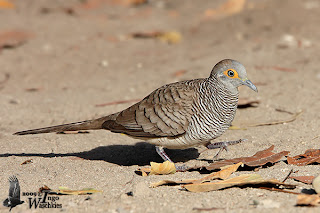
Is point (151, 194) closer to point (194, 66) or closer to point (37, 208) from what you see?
point (37, 208)

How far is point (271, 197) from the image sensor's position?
3.61 metres

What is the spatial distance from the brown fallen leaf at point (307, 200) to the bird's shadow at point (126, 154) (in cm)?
Result: 202

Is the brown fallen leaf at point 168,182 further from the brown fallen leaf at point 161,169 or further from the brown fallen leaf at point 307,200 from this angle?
the brown fallen leaf at point 307,200

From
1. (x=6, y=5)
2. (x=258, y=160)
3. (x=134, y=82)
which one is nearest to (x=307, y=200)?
(x=258, y=160)

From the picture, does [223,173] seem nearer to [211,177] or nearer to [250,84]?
[211,177]

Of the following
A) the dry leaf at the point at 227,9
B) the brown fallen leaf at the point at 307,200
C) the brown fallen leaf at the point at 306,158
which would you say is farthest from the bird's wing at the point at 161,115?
the dry leaf at the point at 227,9

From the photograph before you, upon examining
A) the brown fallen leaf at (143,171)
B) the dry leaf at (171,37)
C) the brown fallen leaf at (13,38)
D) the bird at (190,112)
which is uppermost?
the brown fallen leaf at (13,38)

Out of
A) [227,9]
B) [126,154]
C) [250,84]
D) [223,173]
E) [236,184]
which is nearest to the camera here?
[236,184]

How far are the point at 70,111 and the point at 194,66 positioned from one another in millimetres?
2608

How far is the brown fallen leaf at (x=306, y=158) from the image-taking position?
4.38m

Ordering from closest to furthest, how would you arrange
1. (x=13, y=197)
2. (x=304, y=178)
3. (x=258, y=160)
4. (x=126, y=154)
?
(x=13, y=197)
(x=304, y=178)
(x=258, y=160)
(x=126, y=154)

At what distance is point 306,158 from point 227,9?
7662 millimetres

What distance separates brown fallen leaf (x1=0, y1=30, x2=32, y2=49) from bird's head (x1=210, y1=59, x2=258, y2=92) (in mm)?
6743

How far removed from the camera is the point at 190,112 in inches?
189
